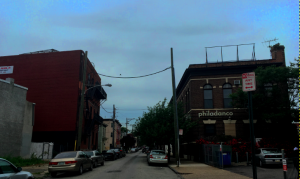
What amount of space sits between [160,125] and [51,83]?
15112mm

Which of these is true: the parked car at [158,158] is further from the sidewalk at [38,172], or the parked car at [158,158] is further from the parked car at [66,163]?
the sidewalk at [38,172]

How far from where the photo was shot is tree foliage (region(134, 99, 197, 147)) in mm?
25250

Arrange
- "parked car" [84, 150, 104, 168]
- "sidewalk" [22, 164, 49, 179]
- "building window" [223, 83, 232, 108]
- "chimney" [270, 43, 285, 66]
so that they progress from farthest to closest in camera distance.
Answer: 1. "chimney" [270, 43, 285, 66]
2. "building window" [223, 83, 232, 108]
3. "parked car" [84, 150, 104, 168]
4. "sidewalk" [22, 164, 49, 179]

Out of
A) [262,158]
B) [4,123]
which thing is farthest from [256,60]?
[4,123]

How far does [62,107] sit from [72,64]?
546 cm

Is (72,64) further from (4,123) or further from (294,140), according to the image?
(294,140)

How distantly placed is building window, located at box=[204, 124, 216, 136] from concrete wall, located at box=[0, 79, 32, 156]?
61.1 ft

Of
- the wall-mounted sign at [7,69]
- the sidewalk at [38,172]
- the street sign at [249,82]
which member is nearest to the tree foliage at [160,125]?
the sidewalk at [38,172]

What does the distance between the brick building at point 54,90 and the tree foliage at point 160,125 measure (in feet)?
28.3

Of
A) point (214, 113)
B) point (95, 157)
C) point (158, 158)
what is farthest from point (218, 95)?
point (95, 157)

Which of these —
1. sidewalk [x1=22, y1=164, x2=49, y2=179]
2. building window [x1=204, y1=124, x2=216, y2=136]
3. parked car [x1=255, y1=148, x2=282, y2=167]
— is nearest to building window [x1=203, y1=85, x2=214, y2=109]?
building window [x1=204, y1=124, x2=216, y2=136]

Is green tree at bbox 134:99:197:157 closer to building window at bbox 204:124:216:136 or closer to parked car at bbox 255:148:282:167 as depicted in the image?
building window at bbox 204:124:216:136

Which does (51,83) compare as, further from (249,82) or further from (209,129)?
(249,82)

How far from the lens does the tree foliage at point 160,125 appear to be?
25250 millimetres
